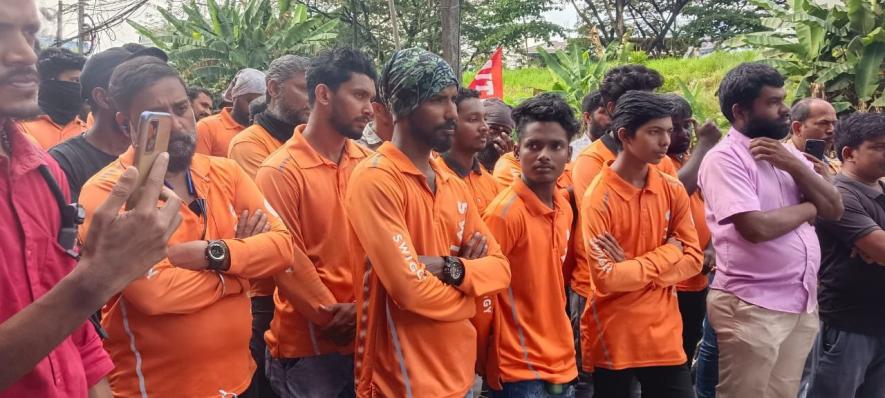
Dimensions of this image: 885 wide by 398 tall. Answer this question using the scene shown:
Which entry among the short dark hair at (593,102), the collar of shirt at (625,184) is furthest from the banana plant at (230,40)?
the collar of shirt at (625,184)

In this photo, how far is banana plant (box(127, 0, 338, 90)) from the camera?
50.1 ft

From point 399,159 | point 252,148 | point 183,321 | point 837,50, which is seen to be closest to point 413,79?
point 399,159

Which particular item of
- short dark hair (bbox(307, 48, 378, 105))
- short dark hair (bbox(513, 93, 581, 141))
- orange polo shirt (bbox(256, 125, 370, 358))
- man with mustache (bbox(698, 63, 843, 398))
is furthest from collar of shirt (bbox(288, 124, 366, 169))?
man with mustache (bbox(698, 63, 843, 398))

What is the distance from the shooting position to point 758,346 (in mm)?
3729

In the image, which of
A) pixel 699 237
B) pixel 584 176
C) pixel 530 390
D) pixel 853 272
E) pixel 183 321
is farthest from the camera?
pixel 699 237

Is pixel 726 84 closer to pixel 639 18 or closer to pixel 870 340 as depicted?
pixel 870 340

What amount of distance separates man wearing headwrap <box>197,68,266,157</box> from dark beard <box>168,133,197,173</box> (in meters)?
2.88

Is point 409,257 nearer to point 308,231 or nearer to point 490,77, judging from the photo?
point 308,231

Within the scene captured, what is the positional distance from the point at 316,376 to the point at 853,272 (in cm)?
311

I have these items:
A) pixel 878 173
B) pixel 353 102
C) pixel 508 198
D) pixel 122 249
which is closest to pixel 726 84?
pixel 878 173

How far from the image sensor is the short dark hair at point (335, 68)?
351cm

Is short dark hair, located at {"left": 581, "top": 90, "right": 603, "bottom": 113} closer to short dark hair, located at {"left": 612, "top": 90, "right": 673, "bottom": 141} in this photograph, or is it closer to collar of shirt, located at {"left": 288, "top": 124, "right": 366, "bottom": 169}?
short dark hair, located at {"left": 612, "top": 90, "right": 673, "bottom": 141}

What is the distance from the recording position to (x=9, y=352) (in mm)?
1409

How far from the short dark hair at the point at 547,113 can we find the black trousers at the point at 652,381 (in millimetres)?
1239
